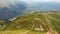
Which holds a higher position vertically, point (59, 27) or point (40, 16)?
point (40, 16)

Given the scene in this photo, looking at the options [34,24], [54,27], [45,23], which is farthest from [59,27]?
[34,24]

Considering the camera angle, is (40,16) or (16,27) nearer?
(16,27)

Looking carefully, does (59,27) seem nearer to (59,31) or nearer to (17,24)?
(59,31)

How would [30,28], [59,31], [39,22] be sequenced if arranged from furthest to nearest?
[59,31] < [39,22] < [30,28]

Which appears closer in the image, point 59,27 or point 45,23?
point 45,23

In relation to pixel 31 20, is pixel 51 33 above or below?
below

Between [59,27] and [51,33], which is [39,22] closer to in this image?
[51,33]

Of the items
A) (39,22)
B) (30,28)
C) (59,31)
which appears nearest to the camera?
(30,28)

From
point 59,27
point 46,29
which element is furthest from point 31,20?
point 59,27
